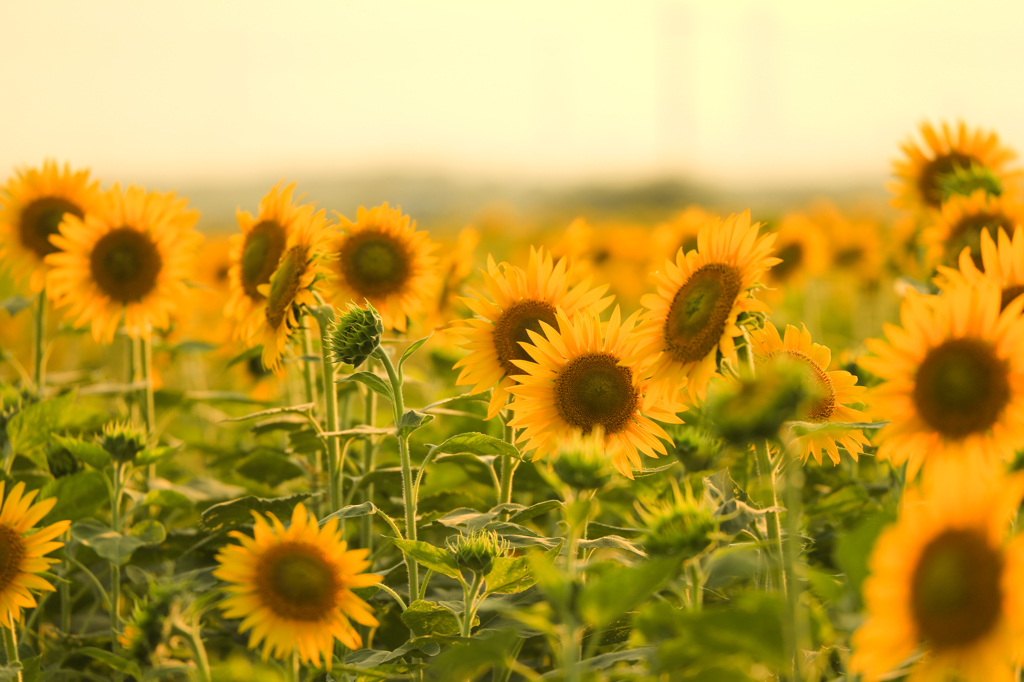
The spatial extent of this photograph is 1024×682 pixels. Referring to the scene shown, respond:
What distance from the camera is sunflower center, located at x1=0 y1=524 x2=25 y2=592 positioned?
1854mm

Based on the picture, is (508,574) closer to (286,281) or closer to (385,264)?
(286,281)

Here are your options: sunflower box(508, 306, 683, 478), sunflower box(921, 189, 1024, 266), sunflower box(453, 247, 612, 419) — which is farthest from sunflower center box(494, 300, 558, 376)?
sunflower box(921, 189, 1024, 266)

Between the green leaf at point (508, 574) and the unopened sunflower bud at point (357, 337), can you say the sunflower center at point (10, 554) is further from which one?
the green leaf at point (508, 574)

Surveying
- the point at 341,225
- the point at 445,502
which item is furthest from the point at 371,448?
the point at 341,225

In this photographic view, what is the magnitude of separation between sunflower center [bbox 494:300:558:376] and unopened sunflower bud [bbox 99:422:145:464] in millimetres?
995

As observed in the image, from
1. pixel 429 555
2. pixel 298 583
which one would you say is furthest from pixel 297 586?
pixel 429 555

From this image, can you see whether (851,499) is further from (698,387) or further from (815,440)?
(698,387)

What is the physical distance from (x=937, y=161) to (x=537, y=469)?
2.45 meters

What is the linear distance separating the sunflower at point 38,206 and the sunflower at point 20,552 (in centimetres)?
172

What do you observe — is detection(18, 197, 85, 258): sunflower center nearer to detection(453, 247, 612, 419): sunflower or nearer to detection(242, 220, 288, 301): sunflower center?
detection(242, 220, 288, 301): sunflower center

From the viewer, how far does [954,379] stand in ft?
4.59

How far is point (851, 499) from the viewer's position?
2369 mm

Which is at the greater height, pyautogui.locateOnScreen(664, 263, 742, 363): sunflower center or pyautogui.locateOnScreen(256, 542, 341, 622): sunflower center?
pyautogui.locateOnScreen(664, 263, 742, 363): sunflower center

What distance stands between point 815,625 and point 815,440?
69 cm
